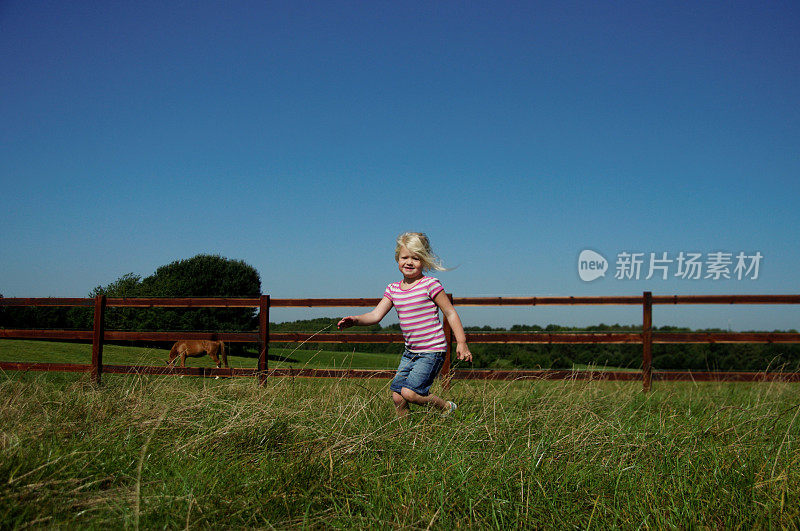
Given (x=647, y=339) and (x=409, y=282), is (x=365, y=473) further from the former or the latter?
(x=647, y=339)

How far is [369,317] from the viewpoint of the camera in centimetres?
352

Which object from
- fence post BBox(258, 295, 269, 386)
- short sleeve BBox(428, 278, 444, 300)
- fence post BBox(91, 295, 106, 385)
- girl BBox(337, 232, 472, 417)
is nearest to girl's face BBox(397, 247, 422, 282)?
girl BBox(337, 232, 472, 417)

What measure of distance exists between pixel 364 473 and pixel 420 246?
5.15 ft

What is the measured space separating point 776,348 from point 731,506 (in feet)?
22.7

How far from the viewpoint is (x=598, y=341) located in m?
6.44

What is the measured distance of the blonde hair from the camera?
11.3 ft

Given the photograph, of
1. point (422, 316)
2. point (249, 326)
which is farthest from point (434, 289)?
point (249, 326)

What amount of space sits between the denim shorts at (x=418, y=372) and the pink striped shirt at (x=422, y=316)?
42 mm

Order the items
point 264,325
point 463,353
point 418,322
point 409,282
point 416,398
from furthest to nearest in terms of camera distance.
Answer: point 264,325 → point 409,282 → point 418,322 → point 416,398 → point 463,353

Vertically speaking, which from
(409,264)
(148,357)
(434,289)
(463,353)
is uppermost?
(409,264)

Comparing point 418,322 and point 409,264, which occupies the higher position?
point 409,264

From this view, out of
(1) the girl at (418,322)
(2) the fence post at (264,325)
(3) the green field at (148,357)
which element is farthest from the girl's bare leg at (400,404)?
(3) the green field at (148,357)

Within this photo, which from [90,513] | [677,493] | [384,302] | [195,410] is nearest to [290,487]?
[90,513]

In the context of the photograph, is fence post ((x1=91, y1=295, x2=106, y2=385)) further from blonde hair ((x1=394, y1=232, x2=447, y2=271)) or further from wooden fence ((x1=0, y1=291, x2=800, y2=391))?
blonde hair ((x1=394, y1=232, x2=447, y2=271))
